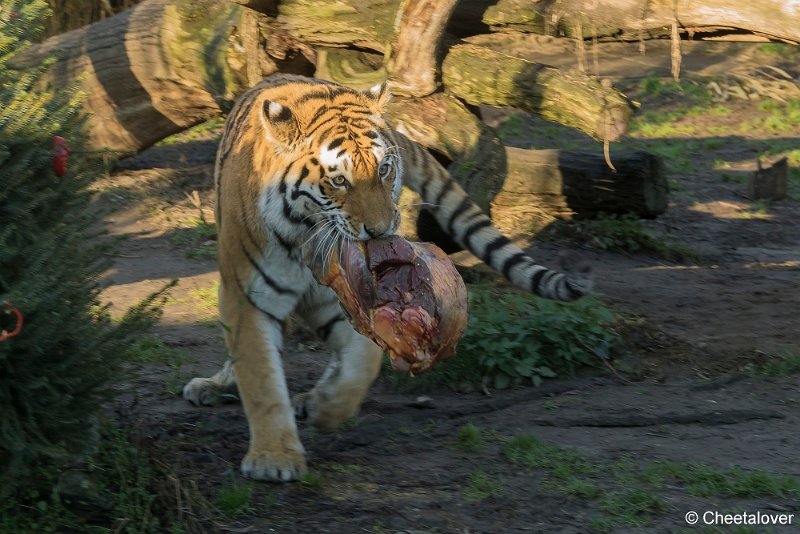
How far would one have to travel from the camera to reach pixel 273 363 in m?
4.24

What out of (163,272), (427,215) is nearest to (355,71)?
(427,215)

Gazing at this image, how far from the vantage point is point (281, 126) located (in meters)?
4.36

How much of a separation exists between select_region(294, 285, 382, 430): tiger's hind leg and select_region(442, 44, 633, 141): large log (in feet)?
8.12

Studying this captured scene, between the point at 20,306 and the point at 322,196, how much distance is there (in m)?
1.42

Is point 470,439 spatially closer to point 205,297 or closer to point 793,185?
point 205,297

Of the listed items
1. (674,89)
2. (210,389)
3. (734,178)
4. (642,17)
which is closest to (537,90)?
(642,17)

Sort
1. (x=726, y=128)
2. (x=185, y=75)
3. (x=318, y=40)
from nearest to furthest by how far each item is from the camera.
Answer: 1. (x=318, y=40)
2. (x=185, y=75)
3. (x=726, y=128)

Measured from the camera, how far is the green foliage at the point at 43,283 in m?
3.23

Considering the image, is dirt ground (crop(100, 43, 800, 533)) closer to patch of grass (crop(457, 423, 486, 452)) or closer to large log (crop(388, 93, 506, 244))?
patch of grass (crop(457, 423, 486, 452))

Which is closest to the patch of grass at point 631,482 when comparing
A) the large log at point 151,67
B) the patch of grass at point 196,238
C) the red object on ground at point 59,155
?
the red object on ground at point 59,155

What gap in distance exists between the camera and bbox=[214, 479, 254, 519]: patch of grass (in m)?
3.78

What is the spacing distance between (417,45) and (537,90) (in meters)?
0.84

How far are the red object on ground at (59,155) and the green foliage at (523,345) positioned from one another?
248 cm

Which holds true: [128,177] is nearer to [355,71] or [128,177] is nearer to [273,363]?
[355,71]
